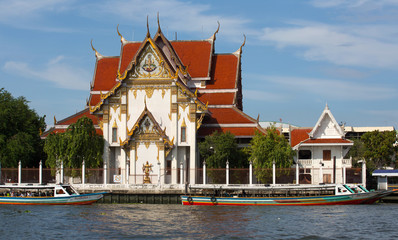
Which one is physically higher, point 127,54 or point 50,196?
point 127,54

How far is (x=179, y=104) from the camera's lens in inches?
1971

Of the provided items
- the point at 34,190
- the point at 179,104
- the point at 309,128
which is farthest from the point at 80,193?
the point at 309,128

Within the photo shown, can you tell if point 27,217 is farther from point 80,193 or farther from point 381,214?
point 381,214

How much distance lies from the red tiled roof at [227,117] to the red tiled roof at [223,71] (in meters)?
3.24

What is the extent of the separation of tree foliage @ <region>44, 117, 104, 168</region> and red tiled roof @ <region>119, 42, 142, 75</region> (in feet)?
32.6

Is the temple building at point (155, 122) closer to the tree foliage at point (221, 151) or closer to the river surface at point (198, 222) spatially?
the tree foliage at point (221, 151)

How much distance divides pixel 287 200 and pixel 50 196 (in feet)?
49.5

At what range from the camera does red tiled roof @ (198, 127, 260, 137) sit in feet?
166

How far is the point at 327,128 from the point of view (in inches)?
2008

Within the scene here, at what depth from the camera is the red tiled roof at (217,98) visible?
54.6 m

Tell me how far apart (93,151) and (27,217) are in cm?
1346

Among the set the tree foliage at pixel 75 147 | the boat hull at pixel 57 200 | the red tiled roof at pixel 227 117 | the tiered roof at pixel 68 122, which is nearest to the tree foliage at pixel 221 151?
the red tiled roof at pixel 227 117

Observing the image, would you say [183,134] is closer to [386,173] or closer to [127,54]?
[127,54]

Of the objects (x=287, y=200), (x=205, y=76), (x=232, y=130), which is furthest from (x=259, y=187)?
(x=205, y=76)
